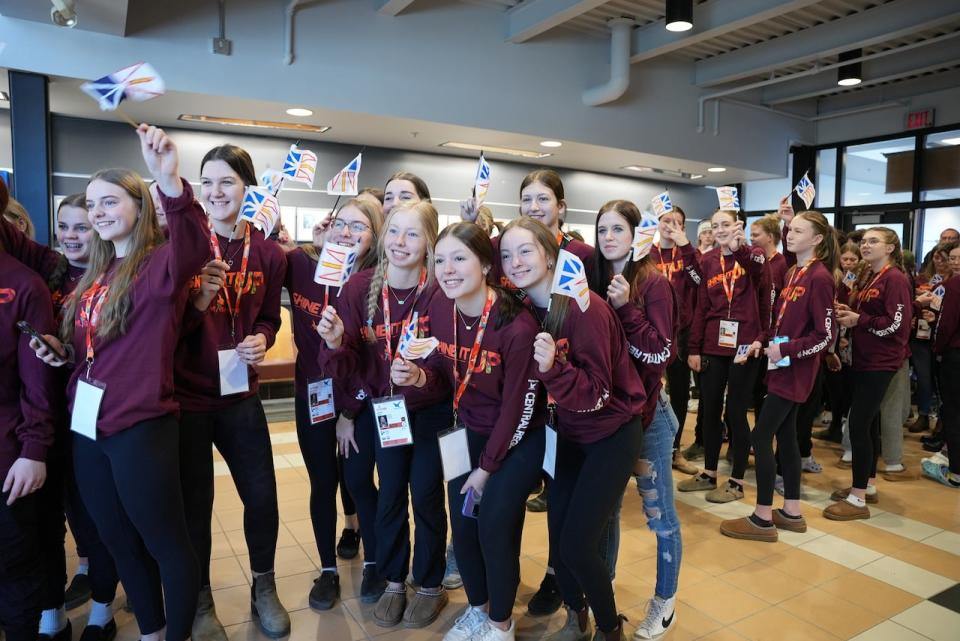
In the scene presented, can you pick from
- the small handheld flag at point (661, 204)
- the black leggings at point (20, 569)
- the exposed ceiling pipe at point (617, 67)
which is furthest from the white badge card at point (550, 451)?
the exposed ceiling pipe at point (617, 67)

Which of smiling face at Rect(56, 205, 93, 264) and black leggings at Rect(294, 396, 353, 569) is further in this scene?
black leggings at Rect(294, 396, 353, 569)

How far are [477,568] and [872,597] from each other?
6.15 feet

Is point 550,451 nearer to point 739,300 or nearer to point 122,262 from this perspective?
point 122,262

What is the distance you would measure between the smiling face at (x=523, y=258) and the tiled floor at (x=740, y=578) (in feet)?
4.53

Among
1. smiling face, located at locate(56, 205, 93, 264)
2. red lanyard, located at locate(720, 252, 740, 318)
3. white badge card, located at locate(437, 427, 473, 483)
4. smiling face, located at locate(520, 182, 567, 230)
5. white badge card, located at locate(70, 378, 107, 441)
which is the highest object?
smiling face, located at locate(520, 182, 567, 230)

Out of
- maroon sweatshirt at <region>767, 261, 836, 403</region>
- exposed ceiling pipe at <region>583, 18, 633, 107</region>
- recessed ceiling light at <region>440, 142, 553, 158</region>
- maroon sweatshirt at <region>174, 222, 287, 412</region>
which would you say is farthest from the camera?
recessed ceiling light at <region>440, 142, 553, 158</region>

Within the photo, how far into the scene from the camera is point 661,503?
2.41m

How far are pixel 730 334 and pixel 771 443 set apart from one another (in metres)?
0.73

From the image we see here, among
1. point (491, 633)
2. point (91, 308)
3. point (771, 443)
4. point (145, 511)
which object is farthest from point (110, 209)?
point (771, 443)

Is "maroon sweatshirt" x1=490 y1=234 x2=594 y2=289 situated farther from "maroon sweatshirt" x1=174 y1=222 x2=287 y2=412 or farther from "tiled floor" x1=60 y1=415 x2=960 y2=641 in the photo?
"tiled floor" x1=60 y1=415 x2=960 y2=641

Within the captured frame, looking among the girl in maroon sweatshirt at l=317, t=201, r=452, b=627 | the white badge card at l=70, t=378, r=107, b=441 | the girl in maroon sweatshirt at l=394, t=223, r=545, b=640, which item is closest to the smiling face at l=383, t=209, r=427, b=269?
the girl in maroon sweatshirt at l=317, t=201, r=452, b=627

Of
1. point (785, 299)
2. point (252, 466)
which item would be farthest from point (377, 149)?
point (252, 466)

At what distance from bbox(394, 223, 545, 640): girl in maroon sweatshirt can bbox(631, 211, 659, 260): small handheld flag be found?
0.52 metres

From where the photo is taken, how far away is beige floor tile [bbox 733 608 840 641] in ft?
8.29
